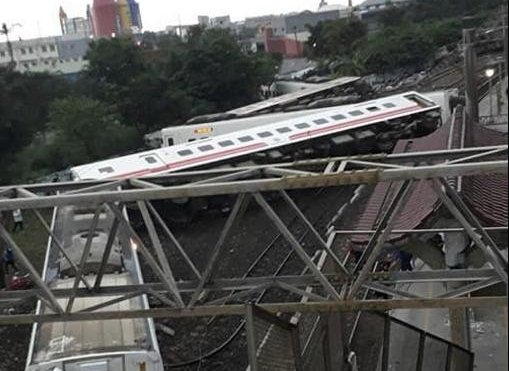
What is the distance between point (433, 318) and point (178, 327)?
3.38 metres

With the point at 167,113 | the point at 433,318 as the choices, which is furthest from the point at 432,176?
the point at 167,113

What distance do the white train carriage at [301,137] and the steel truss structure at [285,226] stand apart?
31.4 feet

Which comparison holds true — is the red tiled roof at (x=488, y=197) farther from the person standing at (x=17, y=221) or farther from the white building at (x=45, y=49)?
the white building at (x=45, y=49)

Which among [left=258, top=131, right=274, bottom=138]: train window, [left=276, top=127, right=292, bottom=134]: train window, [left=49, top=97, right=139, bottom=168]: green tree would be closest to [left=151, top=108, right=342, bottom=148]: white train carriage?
[left=276, top=127, right=292, bottom=134]: train window

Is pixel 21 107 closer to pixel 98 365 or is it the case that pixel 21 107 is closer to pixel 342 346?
pixel 98 365

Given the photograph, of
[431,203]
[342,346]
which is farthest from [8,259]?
[431,203]

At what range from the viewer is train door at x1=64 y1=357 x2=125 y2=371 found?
259 inches

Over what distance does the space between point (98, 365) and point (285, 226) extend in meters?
2.59

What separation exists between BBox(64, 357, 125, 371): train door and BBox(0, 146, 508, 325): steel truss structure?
949 mm

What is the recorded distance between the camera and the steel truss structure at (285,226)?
4.57 meters

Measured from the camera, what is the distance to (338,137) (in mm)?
18031

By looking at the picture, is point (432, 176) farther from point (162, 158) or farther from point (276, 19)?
point (276, 19)

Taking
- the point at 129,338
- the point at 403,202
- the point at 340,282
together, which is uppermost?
the point at 403,202

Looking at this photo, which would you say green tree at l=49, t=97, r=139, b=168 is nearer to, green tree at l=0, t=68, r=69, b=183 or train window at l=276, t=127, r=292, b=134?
green tree at l=0, t=68, r=69, b=183
